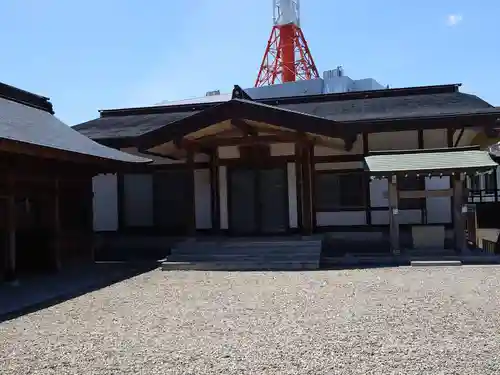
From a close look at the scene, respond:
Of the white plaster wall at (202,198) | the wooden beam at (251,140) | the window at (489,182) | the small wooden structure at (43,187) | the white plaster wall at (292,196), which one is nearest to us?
the small wooden structure at (43,187)

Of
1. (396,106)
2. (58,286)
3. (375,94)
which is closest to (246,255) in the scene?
(58,286)

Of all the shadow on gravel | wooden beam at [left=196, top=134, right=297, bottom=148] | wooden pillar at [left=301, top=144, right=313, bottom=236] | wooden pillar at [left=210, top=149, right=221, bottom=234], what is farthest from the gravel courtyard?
wooden pillar at [left=210, top=149, right=221, bottom=234]

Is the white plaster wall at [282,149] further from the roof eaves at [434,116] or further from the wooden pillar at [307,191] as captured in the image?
the roof eaves at [434,116]

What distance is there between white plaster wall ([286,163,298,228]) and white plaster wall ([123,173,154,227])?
361 cm

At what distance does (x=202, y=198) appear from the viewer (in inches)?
533

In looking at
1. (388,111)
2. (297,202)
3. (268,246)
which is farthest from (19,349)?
(388,111)

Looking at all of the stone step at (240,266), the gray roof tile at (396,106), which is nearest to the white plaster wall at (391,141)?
the gray roof tile at (396,106)

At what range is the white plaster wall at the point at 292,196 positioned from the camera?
42.1ft

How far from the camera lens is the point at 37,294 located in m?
7.89

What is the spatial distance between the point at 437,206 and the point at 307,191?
3056mm

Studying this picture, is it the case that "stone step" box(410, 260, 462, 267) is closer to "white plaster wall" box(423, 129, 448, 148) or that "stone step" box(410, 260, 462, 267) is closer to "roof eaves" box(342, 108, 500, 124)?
"roof eaves" box(342, 108, 500, 124)

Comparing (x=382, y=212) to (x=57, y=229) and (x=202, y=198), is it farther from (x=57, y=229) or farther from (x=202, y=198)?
(x=57, y=229)

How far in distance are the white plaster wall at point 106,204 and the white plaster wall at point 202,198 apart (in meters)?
2.16

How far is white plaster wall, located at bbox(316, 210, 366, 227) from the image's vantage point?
492 inches
